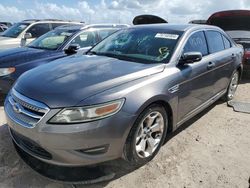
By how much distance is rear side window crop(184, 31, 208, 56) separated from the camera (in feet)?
12.6

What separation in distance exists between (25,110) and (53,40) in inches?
154

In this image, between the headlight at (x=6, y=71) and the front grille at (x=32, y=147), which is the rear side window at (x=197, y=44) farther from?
the headlight at (x=6, y=71)

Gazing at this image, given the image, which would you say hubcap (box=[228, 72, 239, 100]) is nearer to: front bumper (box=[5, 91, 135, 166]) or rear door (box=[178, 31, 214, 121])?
rear door (box=[178, 31, 214, 121])

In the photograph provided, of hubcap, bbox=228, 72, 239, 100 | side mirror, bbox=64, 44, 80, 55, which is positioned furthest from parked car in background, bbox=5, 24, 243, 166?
hubcap, bbox=228, 72, 239, 100

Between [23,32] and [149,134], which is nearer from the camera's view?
[149,134]

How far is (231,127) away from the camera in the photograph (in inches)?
172

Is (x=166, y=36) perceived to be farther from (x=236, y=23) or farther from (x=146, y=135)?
(x=236, y=23)

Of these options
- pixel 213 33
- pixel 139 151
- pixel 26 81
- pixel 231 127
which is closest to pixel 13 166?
pixel 26 81

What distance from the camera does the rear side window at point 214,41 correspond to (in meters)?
4.50

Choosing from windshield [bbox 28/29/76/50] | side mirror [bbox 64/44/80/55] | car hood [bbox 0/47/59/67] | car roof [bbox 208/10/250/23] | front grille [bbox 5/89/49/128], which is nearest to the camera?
front grille [bbox 5/89/49/128]

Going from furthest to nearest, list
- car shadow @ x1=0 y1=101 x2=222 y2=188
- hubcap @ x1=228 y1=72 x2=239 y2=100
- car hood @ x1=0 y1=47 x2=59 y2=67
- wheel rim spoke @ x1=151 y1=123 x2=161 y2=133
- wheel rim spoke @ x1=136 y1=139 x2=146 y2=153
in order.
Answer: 1. hubcap @ x1=228 y1=72 x2=239 y2=100
2. car hood @ x1=0 y1=47 x2=59 y2=67
3. wheel rim spoke @ x1=151 y1=123 x2=161 y2=133
4. wheel rim spoke @ x1=136 y1=139 x2=146 y2=153
5. car shadow @ x1=0 y1=101 x2=222 y2=188

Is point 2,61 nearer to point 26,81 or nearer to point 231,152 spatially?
point 26,81

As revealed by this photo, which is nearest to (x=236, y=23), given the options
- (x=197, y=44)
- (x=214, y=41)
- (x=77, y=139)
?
(x=214, y=41)

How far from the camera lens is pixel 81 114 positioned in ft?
8.24
